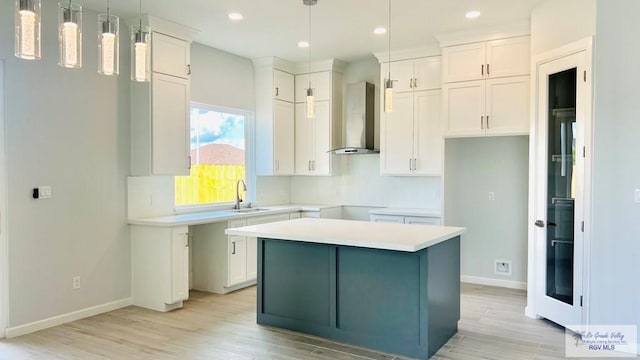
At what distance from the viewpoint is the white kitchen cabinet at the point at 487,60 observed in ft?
15.9

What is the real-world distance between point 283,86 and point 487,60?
2.79m

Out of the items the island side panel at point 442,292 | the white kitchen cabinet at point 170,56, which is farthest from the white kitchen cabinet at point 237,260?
the island side panel at point 442,292

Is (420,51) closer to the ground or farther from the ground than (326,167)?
farther from the ground

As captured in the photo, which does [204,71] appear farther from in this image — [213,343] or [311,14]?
[213,343]

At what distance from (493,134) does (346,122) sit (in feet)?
6.93

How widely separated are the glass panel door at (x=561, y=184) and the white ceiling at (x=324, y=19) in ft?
3.10

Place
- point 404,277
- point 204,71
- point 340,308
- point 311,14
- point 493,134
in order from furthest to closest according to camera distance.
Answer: point 204,71 < point 493,134 < point 311,14 < point 340,308 < point 404,277

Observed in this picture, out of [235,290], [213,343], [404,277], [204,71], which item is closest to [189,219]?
[235,290]

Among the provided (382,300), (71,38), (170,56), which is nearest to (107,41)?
(71,38)

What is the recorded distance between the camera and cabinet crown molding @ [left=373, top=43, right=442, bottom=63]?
18.2 feet

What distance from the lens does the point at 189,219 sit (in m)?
4.70

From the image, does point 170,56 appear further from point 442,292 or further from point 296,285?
point 442,292

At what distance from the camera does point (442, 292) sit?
3527 millimetres

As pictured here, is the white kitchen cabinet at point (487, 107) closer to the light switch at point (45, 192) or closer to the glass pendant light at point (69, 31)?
the glass pendant light at point (69, 31)
